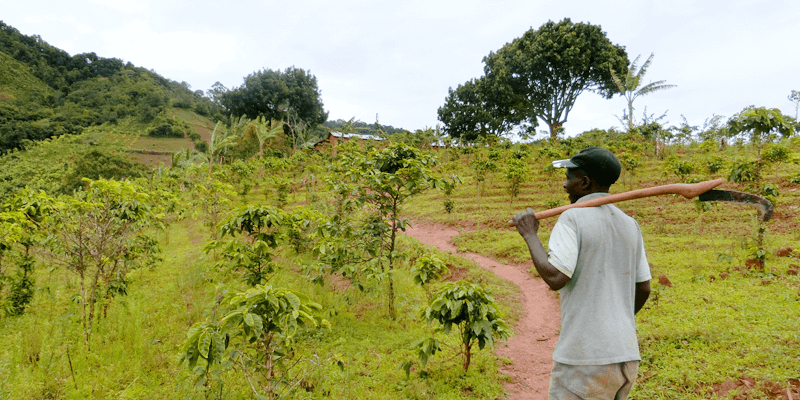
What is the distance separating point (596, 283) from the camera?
5.35 feet

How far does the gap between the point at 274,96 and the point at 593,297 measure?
3453cm

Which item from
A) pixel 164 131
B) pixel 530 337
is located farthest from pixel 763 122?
pixel 164 131

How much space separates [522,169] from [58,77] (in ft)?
204

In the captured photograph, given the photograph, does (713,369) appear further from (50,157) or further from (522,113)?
(50,157)

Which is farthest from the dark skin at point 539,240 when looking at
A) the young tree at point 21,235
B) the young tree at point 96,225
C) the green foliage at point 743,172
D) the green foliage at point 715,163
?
the green foliage at point 715,163

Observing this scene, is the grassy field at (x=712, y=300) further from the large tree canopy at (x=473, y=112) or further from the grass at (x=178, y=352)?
the large tree canopy at (x=473, y=112)

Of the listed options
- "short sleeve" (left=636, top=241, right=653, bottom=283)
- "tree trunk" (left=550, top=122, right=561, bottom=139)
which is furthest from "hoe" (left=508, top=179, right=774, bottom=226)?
"tree trunk" (left=550, top=122, right=561, bottom=139)

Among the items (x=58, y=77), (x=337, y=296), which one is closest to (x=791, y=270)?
(x=337, y=296)

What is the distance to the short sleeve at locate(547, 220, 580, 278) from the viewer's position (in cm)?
156

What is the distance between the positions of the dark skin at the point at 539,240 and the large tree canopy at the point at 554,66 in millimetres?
21801

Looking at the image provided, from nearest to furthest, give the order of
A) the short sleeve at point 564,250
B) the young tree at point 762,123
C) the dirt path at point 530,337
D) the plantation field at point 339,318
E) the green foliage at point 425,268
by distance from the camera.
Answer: the short sleeve at point 564,250
the plantation field at point 339,318
the dirt path at point 530,337
the green foliage at point 425,268
the young tree at point 762,123

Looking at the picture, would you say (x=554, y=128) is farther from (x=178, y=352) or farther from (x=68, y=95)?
(x=68, y=95)

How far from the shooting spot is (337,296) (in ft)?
18.2

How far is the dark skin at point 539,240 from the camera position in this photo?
159 centimetres
